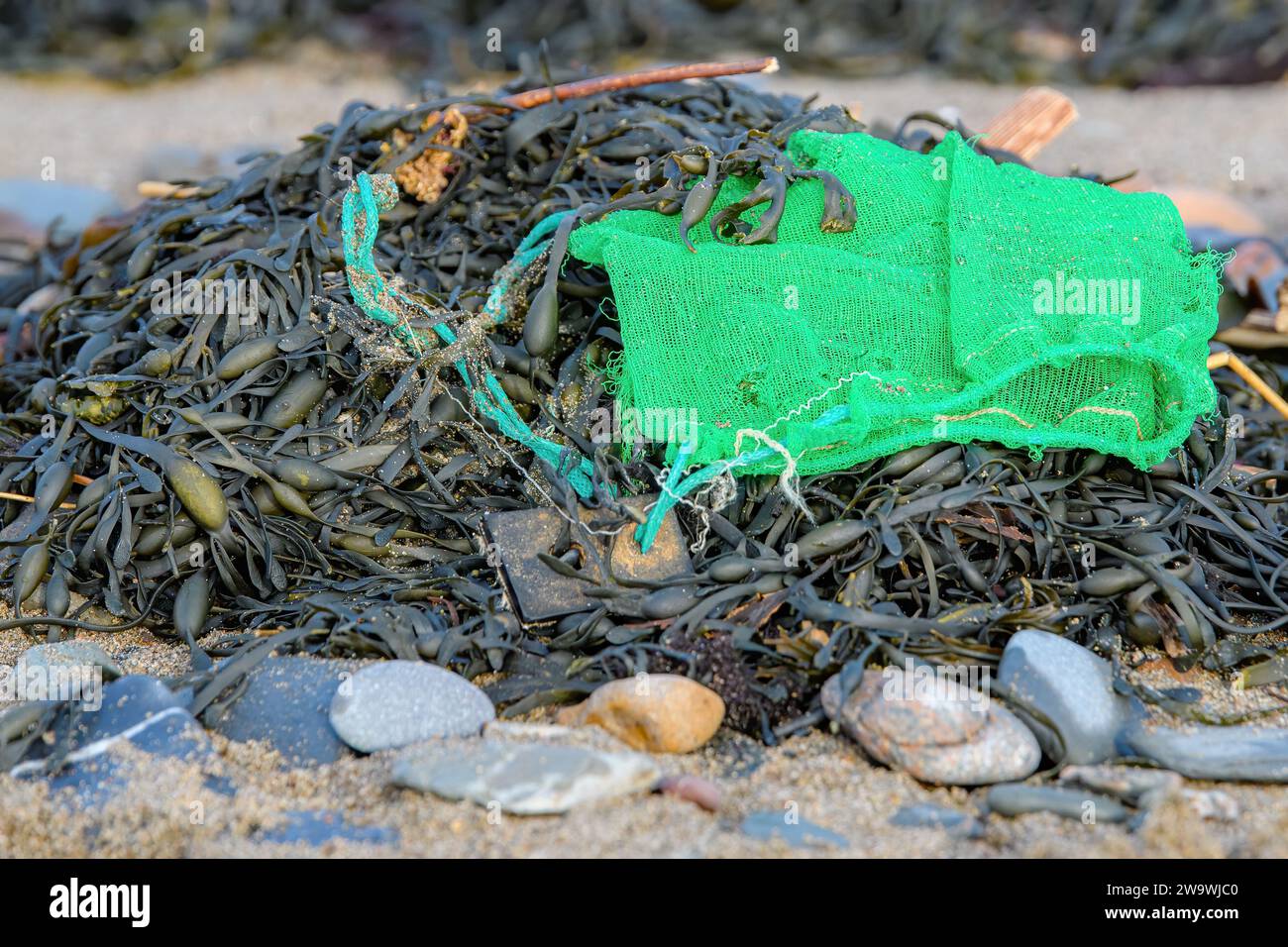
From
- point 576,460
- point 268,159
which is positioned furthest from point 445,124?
point 576,460

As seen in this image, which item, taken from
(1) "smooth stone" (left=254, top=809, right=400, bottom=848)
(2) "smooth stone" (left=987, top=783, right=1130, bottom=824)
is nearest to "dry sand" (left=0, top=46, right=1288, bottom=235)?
(2) "smooth stone" (left=987, top=783, right=1130, bottom=824)

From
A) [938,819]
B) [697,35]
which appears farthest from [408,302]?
[697,35]

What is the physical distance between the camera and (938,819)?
6.08ft

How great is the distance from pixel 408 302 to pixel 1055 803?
177cm

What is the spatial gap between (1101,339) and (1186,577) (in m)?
0.54

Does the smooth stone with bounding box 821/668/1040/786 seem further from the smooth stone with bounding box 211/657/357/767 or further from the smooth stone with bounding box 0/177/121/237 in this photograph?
the smooth stone with bounding box 0/177/121/237

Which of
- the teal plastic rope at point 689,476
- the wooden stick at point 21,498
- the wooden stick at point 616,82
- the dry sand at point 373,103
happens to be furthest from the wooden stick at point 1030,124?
the wooden stick at point 21,498

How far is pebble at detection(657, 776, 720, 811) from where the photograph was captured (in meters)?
1.87

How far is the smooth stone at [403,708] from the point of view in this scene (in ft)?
6.68

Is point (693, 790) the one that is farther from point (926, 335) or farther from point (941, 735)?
point (926, 335)

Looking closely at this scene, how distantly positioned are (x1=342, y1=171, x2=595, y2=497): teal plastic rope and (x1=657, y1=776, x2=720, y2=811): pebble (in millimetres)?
804
